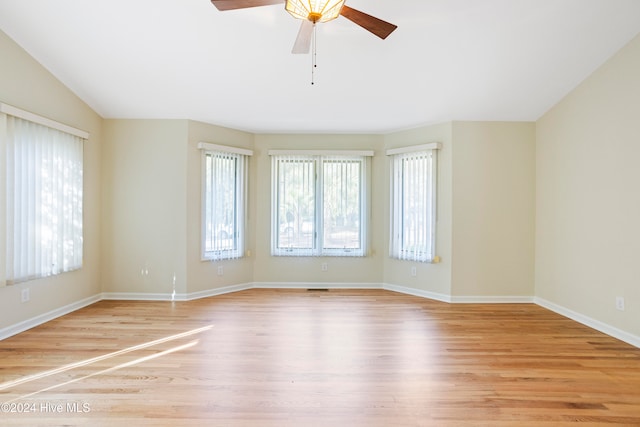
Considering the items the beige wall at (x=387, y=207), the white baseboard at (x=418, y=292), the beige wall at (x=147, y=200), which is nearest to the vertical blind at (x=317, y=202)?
the beige wall at (x=387, y=207)

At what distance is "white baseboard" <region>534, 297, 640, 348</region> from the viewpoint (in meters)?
3.17

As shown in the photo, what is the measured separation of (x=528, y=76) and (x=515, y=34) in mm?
736

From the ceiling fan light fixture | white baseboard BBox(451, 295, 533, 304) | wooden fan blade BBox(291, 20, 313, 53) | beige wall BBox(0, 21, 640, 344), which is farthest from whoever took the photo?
white baseboard BBox(451, 295, 533, 304)

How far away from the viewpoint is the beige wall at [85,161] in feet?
10.5

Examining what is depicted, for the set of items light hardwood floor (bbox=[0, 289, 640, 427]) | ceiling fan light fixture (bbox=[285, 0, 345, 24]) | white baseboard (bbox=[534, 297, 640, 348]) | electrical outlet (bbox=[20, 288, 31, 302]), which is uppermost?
ceiling fan light fixture (bbox=[285, 0, 345, 24])

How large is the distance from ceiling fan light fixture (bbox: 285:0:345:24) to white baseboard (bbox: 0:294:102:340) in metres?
3.74

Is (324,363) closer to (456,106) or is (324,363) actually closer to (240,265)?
(240,265)

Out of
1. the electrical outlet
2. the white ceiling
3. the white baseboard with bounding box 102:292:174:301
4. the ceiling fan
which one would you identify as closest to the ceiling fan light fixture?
the ceiling fan

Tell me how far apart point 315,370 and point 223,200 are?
119 inches

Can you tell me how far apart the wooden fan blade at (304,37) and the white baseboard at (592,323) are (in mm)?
3806

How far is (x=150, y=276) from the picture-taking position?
458 cm

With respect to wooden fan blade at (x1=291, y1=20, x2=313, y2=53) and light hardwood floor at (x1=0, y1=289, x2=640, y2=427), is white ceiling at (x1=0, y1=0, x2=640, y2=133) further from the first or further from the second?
light hardwood floor at (x1=0, y1=289, x2=640, y2=427)

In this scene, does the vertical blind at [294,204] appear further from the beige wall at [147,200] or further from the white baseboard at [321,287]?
the beige wall at [147,200]

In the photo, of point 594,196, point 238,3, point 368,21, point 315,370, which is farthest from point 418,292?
point 238,3
